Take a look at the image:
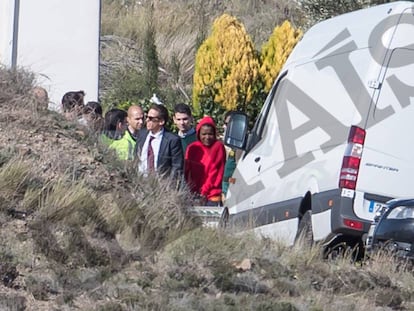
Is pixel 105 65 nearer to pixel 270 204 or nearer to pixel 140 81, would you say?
pixel 140 81

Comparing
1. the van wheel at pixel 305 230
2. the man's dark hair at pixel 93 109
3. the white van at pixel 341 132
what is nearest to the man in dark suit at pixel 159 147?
the man's dark hair at pixel 93 109

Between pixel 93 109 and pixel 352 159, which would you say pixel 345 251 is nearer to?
pixel 352 159

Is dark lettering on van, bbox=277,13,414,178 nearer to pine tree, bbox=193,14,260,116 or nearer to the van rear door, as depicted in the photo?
the van rear door

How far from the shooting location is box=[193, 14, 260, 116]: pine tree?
18906 millimetres

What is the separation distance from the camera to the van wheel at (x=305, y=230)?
9.79 m

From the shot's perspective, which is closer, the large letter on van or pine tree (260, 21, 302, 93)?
the large letter on van

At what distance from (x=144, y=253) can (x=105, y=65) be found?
549 inches

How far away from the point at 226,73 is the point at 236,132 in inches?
311

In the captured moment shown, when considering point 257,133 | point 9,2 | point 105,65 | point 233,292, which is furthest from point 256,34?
point 233,292

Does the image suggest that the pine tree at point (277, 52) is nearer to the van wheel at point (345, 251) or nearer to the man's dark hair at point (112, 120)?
the man's dark hair at point (112, 120)

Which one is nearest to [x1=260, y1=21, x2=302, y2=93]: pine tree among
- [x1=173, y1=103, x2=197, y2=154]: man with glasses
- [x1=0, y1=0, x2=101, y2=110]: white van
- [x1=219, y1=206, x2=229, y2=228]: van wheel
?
[x1=0, y1=0, x2=101, y2=110]: white van

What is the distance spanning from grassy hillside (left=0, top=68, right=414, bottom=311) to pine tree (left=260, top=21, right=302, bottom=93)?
9510mm

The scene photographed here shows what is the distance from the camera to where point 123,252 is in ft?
28.3

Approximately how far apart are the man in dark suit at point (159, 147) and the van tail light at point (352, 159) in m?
2.23
